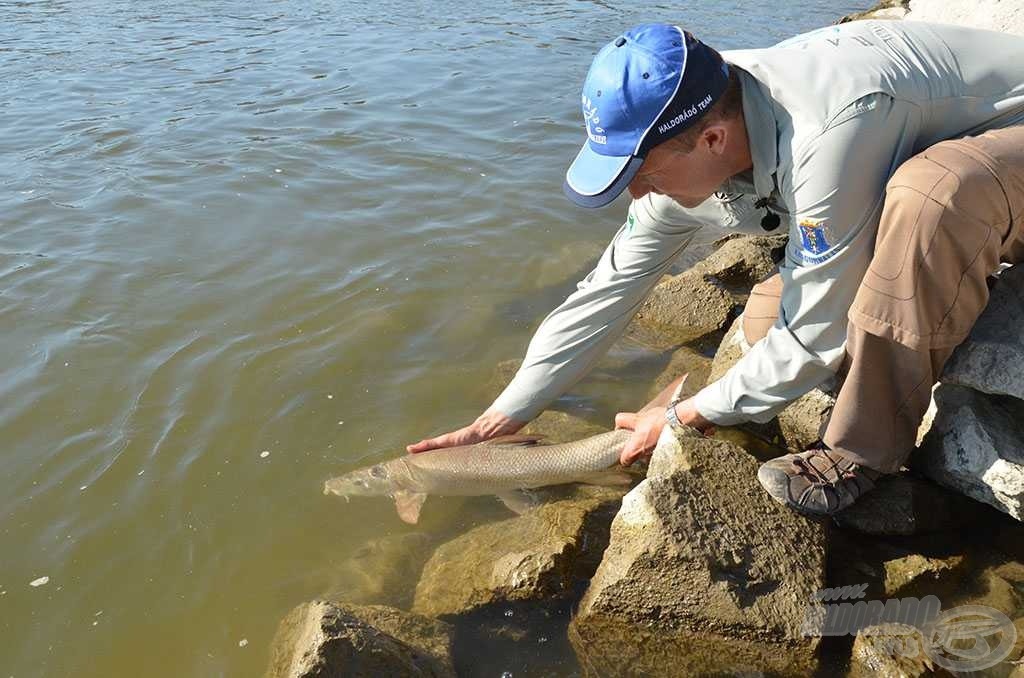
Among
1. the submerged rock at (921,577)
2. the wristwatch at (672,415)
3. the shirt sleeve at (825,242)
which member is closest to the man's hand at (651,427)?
the wristwatch at (672,415)

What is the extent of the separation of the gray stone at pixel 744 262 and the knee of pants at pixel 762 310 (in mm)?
1508

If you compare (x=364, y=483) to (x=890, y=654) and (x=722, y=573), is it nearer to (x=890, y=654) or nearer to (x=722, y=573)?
(x=722, y=573)

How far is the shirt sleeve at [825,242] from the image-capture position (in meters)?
2.94

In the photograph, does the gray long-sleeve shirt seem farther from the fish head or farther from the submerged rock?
the fish head

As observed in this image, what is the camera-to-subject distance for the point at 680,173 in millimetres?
3189

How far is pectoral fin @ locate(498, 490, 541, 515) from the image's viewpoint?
441cm

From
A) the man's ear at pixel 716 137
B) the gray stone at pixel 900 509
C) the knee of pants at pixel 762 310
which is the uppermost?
the man's ear at pixel 716 137

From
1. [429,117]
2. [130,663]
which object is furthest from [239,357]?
[429,117]

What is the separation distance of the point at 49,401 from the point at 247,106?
18.4 ft

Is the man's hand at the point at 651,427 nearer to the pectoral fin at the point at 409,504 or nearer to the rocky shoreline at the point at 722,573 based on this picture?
the rocky shoreline at the point at 722,573

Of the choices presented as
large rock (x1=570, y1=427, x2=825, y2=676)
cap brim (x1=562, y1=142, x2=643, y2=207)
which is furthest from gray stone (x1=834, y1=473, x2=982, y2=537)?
cap brim (x1=562, y1=142, x2=643, y2=207)

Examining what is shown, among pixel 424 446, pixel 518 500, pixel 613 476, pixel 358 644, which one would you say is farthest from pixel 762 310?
pixel 358 644

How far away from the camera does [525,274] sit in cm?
670

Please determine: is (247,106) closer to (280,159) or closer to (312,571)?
(280,159)
